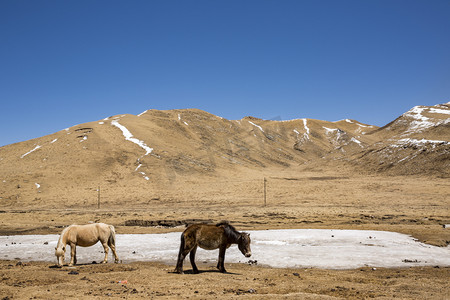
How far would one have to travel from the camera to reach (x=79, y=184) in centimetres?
7619

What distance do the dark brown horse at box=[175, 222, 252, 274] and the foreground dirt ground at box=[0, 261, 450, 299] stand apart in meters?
0.64

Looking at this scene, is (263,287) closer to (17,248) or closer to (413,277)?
(413,277)

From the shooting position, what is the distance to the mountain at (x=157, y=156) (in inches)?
2974

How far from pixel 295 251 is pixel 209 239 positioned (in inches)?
270

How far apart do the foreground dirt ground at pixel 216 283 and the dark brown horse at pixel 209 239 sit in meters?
0.64

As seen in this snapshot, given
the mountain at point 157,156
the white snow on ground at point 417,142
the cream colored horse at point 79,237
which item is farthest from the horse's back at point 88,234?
the white snow on ground at point 417,142

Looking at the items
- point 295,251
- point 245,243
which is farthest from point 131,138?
point 245,243

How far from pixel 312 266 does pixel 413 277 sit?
12.7 ft

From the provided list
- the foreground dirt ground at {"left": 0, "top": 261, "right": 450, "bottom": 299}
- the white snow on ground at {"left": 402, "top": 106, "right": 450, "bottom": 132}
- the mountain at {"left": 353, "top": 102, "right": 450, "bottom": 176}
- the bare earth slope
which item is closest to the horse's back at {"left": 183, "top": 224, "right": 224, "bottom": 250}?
the foreground dirt ground at {"left": 0, "top": 261, "right": 450, "bottom": 299}

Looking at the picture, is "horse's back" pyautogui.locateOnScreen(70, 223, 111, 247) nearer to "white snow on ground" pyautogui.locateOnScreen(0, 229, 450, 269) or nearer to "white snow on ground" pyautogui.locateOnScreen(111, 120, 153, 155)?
"white snow on ground" pyautogui.locateOnScreen(0, 229, 450, 269)

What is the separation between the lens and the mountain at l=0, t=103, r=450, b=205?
7554cm

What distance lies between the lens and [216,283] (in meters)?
11.9

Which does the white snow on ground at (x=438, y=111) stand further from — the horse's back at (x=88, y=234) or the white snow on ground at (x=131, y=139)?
the horse's back at (x=88, y=234)

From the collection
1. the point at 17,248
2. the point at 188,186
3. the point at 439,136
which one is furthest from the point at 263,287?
the point at 439,136
